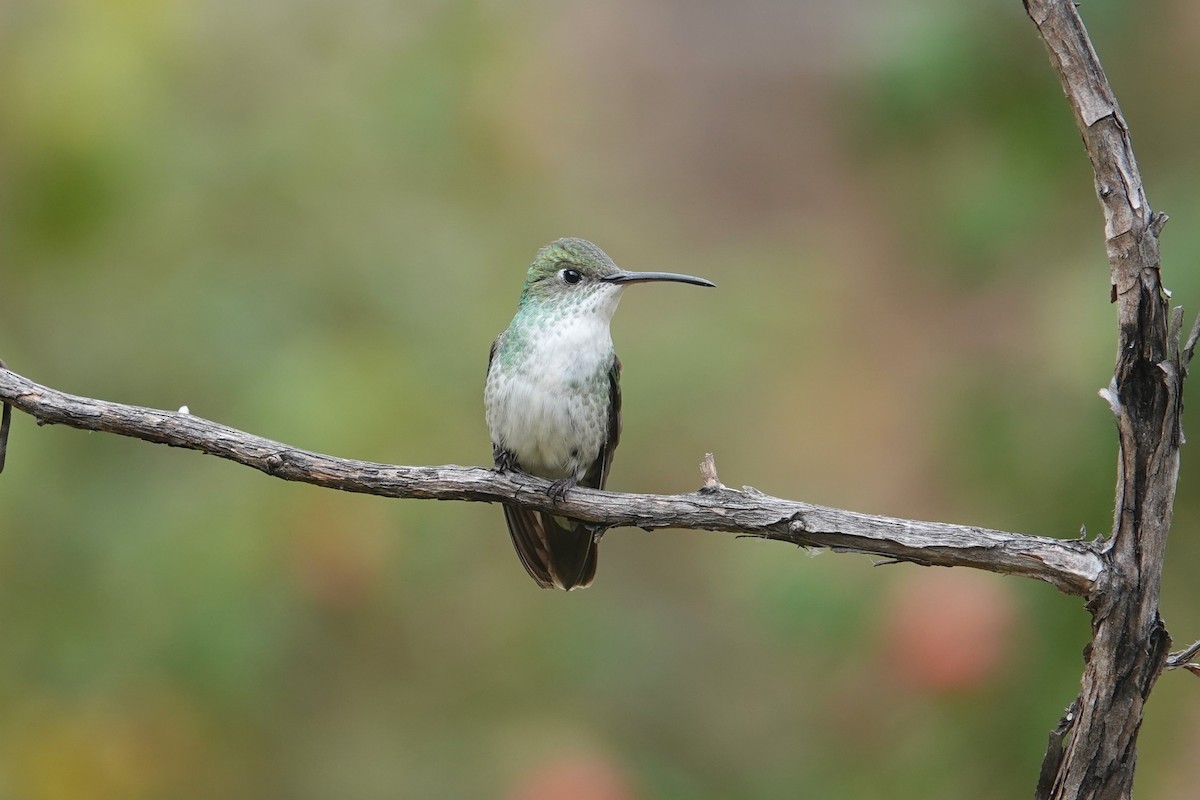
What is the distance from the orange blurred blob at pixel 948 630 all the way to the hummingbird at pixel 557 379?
1.30m

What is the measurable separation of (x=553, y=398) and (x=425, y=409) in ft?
3.13

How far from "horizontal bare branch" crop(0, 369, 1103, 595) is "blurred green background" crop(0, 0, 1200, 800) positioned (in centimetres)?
162

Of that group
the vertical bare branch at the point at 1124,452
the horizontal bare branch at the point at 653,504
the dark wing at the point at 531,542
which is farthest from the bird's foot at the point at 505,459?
the vertical bare branch at the point at 1124,452

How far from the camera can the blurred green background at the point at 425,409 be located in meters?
4.67

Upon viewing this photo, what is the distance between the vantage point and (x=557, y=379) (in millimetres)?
4129

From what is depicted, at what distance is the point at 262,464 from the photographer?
283 centimetres

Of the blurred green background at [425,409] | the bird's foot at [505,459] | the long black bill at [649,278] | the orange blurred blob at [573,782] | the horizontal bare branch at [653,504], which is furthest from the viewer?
the orange blurred blob at [573,782]

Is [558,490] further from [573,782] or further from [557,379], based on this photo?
[573,782]

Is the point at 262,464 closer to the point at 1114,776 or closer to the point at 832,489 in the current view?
the point at 1114,776

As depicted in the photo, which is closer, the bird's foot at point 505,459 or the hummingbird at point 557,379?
the hummingbird at point 557,379

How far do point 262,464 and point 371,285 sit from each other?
7.95ft

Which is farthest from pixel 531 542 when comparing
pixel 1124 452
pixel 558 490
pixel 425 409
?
pixel 1124 452

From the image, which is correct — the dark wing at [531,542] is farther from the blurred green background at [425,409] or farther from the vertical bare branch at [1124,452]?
the vertical bare branch at [1124,452]

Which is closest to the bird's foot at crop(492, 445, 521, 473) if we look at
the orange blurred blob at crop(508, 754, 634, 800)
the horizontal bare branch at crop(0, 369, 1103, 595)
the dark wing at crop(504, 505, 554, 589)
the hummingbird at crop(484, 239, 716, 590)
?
the hummingbird at crop(484, 239, 716, 590)
